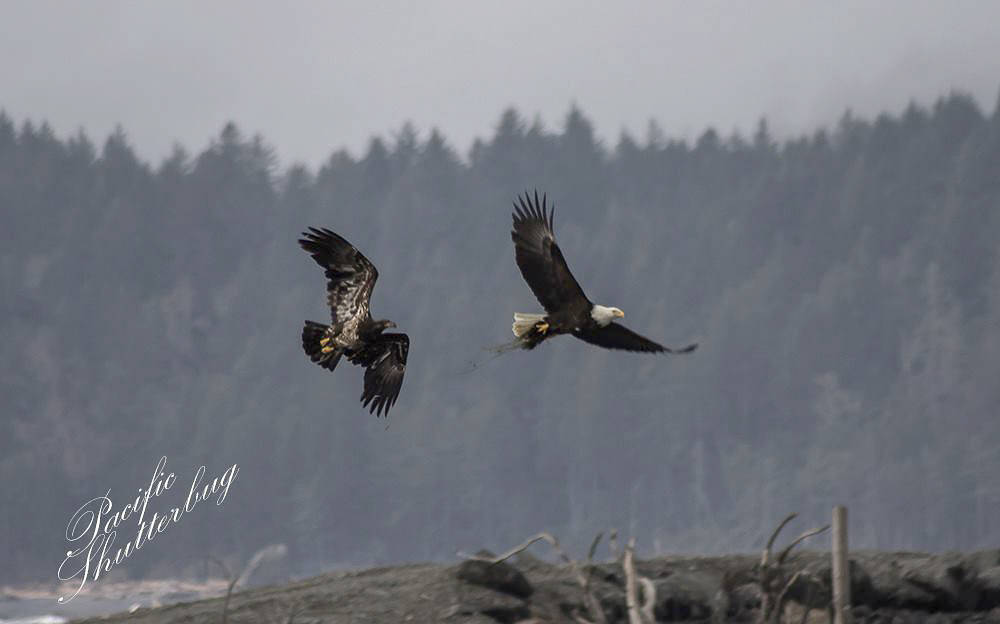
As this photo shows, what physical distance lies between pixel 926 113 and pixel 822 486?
152 ft

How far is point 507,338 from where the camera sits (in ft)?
354

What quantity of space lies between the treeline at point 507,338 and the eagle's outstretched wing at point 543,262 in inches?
3492

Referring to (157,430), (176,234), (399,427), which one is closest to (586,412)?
(399,427)

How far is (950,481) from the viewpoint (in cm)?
10781

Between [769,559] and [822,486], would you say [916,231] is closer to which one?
[822,486]

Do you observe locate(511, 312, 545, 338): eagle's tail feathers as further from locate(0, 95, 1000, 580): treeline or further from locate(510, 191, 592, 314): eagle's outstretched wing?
locate(0, 95, 1000, 580): treeline

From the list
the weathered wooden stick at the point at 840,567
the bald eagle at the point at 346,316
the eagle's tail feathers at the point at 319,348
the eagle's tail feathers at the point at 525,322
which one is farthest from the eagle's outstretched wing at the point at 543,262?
the weathered wooden stick at the point at 840,567

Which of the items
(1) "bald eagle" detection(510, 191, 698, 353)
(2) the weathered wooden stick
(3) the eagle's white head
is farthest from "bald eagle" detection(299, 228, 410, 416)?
(2) the weathered wooden stick

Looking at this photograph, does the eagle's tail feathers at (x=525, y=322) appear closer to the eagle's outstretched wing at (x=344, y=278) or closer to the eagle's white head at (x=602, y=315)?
the eagle's white head at (x=602, y=315)

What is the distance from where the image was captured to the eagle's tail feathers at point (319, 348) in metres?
14.8

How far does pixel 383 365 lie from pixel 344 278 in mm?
879

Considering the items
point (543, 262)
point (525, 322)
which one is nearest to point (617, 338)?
point (543, 262)

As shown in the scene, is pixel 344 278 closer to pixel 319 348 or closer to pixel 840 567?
pixel 319 348

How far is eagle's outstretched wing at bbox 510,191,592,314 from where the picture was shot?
15.1 metres
